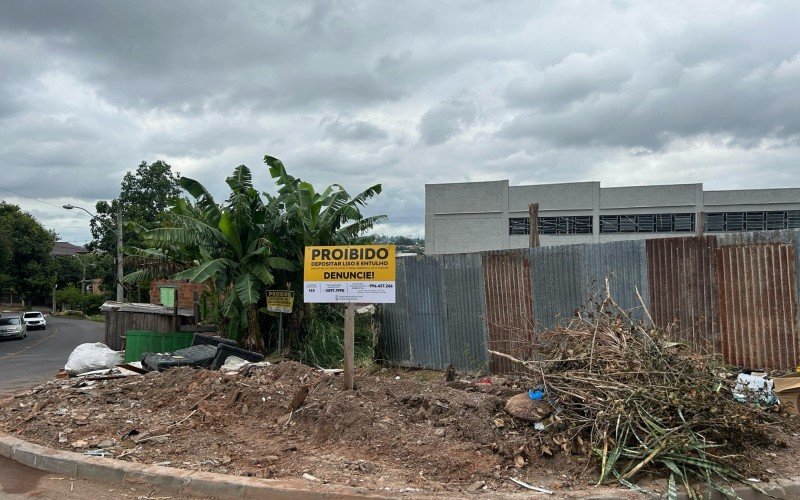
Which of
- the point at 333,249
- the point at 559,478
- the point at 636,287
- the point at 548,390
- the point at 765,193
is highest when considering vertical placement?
→ the point at 765,193

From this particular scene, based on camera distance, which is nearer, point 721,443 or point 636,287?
point 721,443

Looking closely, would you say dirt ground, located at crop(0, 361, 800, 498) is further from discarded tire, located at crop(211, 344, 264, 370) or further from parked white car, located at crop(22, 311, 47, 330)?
parked white car, located at crop(22, 311, 47, 330)

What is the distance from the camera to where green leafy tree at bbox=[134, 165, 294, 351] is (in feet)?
39.2

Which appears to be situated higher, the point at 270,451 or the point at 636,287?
the point at 636,287

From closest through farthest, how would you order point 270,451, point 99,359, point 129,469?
point 129,469 < point 270,451 < point 99,359

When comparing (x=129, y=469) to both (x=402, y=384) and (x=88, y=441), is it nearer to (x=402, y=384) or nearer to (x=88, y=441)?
(x=88, y=441)

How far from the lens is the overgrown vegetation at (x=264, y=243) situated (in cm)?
1208

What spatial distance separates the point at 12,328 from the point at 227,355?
30.2 metres

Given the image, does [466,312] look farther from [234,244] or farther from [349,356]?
[234,244]

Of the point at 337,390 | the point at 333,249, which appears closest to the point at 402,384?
the point at 337,390

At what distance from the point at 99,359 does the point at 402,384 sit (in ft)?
21.1

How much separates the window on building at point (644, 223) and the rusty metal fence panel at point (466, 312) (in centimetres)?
3367

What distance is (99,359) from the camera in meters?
10.9

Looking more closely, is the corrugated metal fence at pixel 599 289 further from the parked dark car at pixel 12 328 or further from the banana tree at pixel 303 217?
the parked dark car at pixel 12 328
